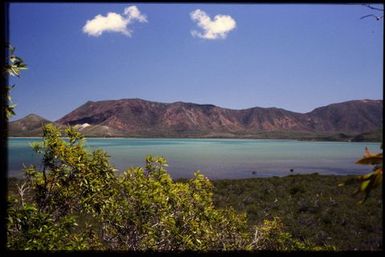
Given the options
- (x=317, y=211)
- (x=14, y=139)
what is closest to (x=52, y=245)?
(x=317, y=211)

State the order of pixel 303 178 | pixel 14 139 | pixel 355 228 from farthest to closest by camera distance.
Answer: pixel 14 139, pixel 303 178, pixel 355 228

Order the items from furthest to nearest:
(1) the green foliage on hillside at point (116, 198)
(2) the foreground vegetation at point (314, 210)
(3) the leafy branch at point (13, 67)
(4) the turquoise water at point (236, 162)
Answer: (4) the turquoise water at point (236, 162) < (2) the foreground vegetation at point (314, 210) < (1) the green foliage on hillside at point (116, 198) < (3) the leafy branch at point (13, 67)

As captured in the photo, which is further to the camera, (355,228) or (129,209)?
(355,228)

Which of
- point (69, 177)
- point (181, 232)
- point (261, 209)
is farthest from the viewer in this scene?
point (261, 209)

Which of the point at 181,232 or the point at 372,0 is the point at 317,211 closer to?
the point at 181,232

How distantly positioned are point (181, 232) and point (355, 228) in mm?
12018

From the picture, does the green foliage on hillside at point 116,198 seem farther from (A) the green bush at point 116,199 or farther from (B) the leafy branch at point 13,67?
(B) the leafy branch at point 13,67

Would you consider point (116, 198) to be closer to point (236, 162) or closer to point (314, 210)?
point (314, 210)

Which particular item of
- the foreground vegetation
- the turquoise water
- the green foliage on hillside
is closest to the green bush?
the green foliage on hillside

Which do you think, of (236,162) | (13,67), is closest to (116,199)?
(13,67)

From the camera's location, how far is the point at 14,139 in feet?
591

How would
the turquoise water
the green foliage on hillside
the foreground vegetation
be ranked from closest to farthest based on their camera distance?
the green foliage on hillside → the foreground vegetation → the turquoise water

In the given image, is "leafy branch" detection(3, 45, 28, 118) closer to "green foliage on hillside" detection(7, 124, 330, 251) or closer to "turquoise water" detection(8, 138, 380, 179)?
"green foliage on hillside" detection(7, 124, 330, 251)

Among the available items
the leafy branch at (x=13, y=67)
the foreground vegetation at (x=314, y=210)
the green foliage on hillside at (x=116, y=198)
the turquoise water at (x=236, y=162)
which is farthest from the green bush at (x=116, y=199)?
the turquoise water at (x=236, y=162)
